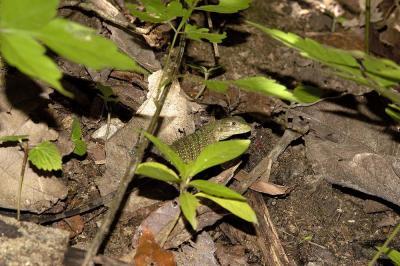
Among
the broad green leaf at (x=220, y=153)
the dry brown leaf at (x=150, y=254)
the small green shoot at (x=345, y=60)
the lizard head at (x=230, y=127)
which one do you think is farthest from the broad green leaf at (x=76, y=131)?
the small green shoot at (x=345, y=60)

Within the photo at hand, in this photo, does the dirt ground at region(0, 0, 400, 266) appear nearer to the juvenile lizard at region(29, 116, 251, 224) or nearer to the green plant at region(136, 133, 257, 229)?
the juvenile lizard at region(29, 116, 251, 224)

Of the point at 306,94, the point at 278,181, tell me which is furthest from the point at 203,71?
the point at 278,181

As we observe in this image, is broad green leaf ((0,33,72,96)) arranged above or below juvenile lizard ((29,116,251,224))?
above

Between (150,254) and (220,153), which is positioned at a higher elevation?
(220,153)

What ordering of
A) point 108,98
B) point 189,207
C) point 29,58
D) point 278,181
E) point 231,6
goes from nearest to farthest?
point 29,58
point 189,207
point 231,6
point 108,98
point 278,181

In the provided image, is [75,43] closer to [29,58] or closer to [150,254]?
[29,58]

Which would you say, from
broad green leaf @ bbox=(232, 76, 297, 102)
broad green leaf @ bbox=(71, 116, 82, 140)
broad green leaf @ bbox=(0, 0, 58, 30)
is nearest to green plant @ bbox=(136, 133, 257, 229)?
broad green leaf @ bbox=(232, 76, 297, 102)

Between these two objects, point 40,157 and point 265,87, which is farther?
point 40,157
